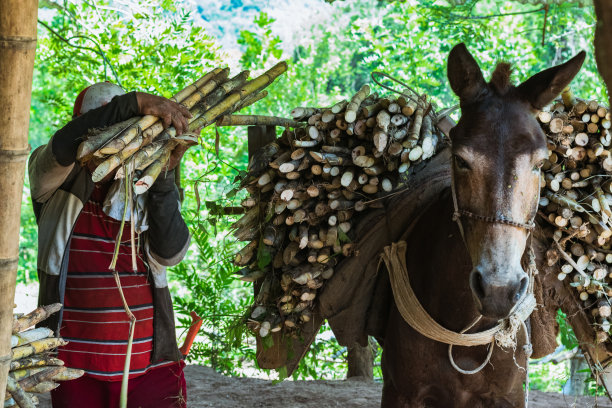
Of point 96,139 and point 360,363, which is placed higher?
point 96,139

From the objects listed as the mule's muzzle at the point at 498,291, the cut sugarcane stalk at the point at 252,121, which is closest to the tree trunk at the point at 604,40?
the mule's muzzle at the point at 498,291

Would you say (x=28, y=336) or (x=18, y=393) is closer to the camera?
(x=18, y=393)

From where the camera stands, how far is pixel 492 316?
245cm

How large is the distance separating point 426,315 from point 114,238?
1499mm

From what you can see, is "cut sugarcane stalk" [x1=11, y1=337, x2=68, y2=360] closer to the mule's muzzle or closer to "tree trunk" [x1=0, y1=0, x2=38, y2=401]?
"tree trunk" [x1=0, y1=0, x2=38, y2=401]

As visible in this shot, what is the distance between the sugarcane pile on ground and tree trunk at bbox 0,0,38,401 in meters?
2.28

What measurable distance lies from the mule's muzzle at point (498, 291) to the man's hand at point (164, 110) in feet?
4.54

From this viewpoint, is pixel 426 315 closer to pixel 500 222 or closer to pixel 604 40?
pixel 500 222

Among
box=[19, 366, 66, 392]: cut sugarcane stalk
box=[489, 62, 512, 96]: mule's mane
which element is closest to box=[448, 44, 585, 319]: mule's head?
box=[489, 62, 512, 96]: mule's mane

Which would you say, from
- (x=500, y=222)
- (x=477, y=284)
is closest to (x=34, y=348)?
(x=477, y=284)

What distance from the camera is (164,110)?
2701 millimetres

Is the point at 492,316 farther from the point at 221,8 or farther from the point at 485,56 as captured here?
the point at 221,8

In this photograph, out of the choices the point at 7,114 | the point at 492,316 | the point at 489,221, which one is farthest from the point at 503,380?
the point at 7,114

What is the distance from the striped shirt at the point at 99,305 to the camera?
2883 millimetres
